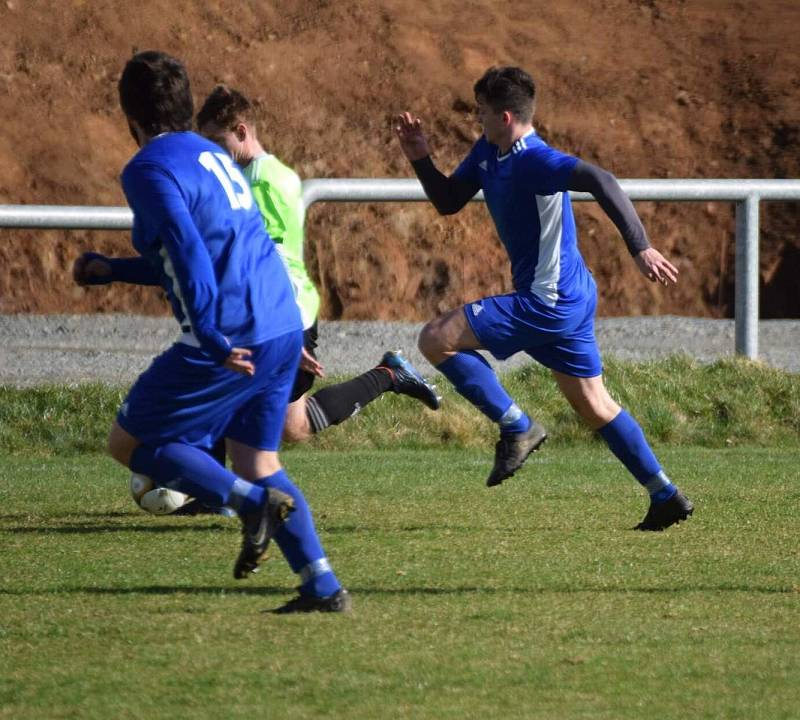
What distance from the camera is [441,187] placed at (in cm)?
784

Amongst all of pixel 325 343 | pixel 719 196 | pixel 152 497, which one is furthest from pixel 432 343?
pixel 325 343

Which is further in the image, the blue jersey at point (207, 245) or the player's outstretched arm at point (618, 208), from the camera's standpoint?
the player's outstretched arm at point (618, 208)

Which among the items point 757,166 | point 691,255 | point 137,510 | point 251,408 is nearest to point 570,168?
point 251,408

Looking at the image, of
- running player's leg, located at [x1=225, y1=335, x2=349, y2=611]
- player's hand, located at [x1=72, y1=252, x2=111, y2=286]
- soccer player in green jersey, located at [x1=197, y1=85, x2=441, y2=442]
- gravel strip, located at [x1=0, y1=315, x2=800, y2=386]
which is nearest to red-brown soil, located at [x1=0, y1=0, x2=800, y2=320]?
gravel strip, located at [x1=0, y1=315, x2=800, y2=386]

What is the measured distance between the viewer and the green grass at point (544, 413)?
10.5 m

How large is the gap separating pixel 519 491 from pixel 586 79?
37.4 ft

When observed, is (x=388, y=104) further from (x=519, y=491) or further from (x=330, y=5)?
(x=519, y=491)

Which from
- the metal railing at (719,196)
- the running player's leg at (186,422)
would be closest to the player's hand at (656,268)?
the running player's leg at (186,422)

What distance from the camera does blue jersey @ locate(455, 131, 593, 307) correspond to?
732 centimetres

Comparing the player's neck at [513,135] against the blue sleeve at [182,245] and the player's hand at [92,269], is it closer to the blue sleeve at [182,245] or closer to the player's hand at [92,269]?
the player's hand at [92,269]

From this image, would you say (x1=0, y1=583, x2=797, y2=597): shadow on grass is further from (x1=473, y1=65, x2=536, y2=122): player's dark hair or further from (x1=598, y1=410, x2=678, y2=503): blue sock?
(x1=473, y1=65, x2=536, y2=122): player's dark hair

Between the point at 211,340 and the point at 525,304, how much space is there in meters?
2.55

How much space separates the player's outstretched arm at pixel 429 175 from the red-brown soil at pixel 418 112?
8.52m

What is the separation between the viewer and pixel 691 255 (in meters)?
17.9
